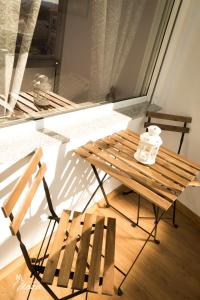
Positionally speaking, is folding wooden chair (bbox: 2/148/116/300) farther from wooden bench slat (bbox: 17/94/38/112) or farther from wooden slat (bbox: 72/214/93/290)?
wooden bench slat (bbox: 17/94/38/112)

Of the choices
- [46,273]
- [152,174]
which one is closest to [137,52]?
[152,174]

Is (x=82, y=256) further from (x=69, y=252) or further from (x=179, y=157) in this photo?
(x=179, y=157)

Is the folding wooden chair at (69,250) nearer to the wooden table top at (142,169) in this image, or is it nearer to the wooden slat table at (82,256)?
the wooden slat table at (82,256)

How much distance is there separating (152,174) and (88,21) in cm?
102

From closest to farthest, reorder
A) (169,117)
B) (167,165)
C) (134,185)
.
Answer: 1. (134,185)
2. (167,165)
3. (169,117)

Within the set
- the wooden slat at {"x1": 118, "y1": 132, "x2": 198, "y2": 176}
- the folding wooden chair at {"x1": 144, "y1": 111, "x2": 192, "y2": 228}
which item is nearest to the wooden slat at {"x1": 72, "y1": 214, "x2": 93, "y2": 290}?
the wooden slat at {"x1": 118, "y1": 132, "x2": 198, "y2": 176}

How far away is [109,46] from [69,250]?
129cm

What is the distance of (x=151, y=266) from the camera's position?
6.07 ft

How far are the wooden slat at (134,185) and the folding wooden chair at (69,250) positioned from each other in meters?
0.28

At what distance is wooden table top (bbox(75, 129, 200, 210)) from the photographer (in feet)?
4.48

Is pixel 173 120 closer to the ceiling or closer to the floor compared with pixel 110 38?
closer to the floor

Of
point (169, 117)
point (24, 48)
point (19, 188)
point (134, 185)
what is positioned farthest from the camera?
point (169, 117)

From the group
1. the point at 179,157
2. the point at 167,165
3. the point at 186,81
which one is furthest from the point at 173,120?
the point at 167,165

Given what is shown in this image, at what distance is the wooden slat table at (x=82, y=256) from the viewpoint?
116 cm
